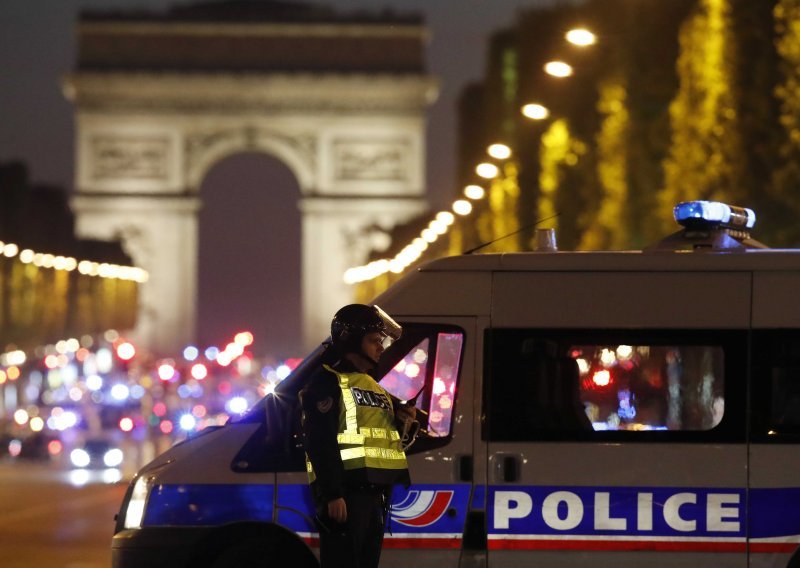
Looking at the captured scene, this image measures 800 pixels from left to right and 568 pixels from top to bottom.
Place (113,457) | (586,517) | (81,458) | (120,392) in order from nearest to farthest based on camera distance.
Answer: (586,517)
(113,457)
(81,458)
(120,392)

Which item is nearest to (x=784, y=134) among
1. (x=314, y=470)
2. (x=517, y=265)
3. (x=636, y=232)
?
(x=636, y=232)

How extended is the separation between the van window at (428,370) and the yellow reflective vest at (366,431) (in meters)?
0.88

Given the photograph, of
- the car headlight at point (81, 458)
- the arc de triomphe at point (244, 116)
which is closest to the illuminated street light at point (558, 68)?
the car headlight at point (81, 458)

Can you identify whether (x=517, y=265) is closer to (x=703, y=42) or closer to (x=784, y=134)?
(x=784, y=134)

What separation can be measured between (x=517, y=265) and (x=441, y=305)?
12.9 inches

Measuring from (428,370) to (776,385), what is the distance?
1.30m

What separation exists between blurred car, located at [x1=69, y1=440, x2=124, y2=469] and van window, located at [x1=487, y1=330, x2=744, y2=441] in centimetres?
2193

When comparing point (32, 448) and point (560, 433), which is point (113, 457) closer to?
point (32, 448)

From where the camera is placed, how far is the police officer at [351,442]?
7.03 metres

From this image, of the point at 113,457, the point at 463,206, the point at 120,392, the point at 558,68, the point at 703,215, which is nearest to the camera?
the point at 703,215

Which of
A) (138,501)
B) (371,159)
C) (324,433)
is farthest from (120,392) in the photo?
(324,433)

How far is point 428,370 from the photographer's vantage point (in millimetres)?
8180

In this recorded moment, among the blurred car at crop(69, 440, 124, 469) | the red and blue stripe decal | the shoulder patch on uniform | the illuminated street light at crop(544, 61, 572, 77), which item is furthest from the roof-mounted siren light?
the blurred car at crop(69, 440, 124, 469)

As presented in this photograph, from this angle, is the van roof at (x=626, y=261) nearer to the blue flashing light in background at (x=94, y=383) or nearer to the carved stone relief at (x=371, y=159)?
the blue flashing light in background at (x=94, y=383)
